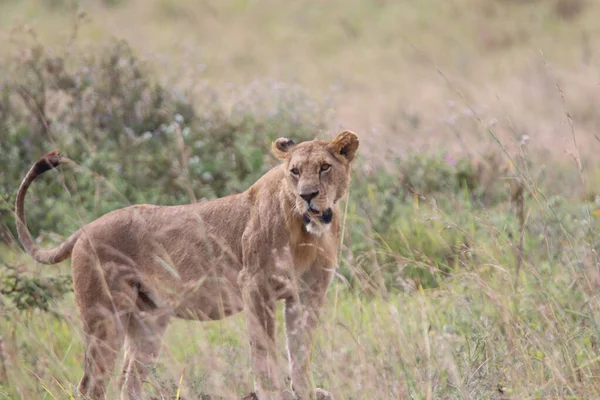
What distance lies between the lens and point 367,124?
12.1m

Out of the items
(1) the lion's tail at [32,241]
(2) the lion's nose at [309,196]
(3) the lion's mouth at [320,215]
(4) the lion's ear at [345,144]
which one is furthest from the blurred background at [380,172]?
(4) the lion's ear at [345,144]

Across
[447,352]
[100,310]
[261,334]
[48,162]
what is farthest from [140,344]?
[447,352]

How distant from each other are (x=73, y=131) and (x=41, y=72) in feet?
2.38

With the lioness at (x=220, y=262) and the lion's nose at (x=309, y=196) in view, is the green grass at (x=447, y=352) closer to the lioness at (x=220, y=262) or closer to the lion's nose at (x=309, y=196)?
the lioness at (x=220, y=262)

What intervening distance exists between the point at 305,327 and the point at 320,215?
49 cm

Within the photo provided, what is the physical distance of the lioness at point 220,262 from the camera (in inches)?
175

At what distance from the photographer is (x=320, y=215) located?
4.41 m

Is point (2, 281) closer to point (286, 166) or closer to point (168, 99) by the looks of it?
point (286, 166)

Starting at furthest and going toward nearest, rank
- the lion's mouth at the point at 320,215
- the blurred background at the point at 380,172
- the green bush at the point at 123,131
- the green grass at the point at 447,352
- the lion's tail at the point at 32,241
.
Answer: the green bush at the point at 123,131 → the lion's tail at the point at 32,241 → the lion's mouth at the point at 320,215 → the blurred background at the point at 380,172 → the green grass at the point at 447,352

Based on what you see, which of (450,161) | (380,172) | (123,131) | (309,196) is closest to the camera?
(309,196)

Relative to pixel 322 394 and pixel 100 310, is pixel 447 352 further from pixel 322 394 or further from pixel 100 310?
pixel 100 310

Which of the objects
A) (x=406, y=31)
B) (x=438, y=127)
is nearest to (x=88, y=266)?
(x=438, y=127)

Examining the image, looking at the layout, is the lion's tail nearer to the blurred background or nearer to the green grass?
the blurred background

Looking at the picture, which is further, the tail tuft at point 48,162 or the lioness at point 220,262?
the tail tuft at point 48,162
